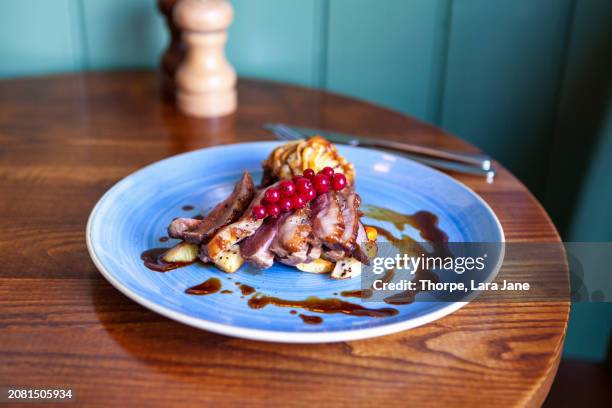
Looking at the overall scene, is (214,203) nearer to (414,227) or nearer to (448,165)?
(414,227)

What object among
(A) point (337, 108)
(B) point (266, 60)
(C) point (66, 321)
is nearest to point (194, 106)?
(A) point (337, 108)

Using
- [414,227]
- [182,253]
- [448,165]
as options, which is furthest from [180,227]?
[448,165]

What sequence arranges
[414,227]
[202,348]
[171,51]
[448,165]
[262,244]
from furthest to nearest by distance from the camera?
[171,51]
[448,165]
[414,227]
[262,244]
[202,348]

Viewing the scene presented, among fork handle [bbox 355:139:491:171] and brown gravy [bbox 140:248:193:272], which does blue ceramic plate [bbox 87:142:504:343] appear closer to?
brown gravy [bbox 140:248:193:272]

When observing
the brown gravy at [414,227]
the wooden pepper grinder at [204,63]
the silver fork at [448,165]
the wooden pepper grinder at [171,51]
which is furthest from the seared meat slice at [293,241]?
the wooden pepper grinder at [171,51]

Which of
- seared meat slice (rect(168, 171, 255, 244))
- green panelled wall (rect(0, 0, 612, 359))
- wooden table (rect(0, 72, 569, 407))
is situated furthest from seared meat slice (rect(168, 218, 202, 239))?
green panelled wall (rect(0, 0, 612, 359))
